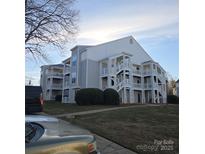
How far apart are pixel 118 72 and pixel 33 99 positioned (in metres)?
0.81

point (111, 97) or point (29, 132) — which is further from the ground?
point (111, 97)

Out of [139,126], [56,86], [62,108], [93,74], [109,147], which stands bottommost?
[109,147]

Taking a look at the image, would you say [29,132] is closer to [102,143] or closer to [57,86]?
[57,86]

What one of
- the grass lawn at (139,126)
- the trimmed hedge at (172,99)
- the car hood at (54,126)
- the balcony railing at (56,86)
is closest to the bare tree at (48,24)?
the balcony railing at (56,86)

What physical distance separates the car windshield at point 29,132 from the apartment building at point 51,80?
37 centimetres

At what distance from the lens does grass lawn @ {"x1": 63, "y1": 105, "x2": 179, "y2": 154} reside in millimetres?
2400

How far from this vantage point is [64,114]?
2.31 meters

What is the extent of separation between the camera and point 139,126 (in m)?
2.61

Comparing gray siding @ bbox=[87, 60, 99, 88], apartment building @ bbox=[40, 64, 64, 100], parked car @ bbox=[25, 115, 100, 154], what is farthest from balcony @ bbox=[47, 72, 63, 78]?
parked car @ bbox=[25, 115, 100, 154]

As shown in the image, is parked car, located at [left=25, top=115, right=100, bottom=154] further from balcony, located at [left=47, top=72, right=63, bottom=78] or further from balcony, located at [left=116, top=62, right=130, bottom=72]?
balcony, located at [left=116, top=62, right=130, bottom=72]

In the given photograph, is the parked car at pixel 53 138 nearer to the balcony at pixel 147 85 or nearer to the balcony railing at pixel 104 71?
the balcony railing at pixel 104 71

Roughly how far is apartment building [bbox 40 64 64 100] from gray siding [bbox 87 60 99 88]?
0.78ft

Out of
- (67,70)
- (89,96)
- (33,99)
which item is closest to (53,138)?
(33,99)
